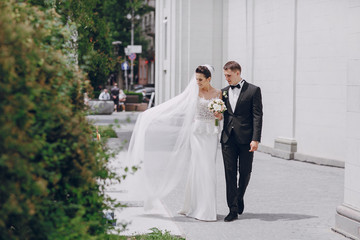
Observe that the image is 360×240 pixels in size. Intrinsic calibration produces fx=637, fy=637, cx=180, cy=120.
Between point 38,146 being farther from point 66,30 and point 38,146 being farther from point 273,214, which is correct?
point 273,214

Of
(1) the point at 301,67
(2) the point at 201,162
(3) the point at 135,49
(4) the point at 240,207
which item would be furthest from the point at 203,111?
(3) the point at 135,49

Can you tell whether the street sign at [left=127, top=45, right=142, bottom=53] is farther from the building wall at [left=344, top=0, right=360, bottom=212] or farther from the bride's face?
the building wall at [left=344, top=0, right=360, bottom=212]

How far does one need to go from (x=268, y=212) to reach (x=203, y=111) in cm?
166

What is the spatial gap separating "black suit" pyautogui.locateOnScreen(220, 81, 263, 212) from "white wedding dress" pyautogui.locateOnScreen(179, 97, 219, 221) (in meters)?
0.18

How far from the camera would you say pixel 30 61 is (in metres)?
3.35

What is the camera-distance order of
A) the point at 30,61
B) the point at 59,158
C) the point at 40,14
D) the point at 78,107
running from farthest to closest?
the point at 78,107 → the point at 40,14 → the point at 59,158 → the point at 30,61

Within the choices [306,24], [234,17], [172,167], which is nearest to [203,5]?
[234,17]

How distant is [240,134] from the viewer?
26.8 ft

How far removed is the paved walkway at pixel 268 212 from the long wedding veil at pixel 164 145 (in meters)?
0.33

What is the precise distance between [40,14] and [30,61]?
64cm

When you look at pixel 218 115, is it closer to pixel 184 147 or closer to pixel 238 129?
pixel 238 129

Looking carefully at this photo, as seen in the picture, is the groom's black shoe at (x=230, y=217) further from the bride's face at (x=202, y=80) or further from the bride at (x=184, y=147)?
the bride's face at (x=202, y=80)

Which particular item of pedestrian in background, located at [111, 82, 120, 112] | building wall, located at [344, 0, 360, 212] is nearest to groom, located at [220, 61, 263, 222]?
building wall, located at [344, 0, 360, 212]

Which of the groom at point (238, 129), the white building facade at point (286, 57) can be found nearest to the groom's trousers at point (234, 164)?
the groom at point (238, 129)
